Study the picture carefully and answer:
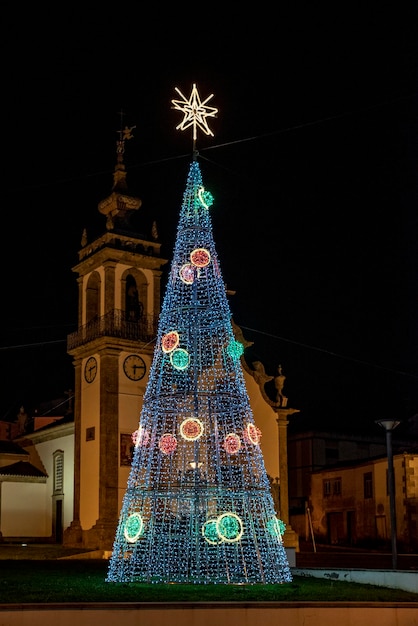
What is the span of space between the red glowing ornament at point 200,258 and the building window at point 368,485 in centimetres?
2686

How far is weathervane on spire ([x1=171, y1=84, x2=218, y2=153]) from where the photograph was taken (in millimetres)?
16172

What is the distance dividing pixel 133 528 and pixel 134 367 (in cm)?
1728

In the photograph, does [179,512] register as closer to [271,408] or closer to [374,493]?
[271,408]

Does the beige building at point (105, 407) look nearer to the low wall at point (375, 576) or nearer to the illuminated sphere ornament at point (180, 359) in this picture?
the low wall at point (375, 576)

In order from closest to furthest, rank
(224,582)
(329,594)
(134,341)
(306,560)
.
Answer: (329,594) < (224,582) < (306,560) < (134,341)

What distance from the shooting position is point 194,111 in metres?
16.2

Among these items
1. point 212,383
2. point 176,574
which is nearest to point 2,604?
point 176,574

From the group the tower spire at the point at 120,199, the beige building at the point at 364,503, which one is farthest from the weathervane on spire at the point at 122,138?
the beige building at the point at 364,503

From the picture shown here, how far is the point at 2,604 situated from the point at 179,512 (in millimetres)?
4699

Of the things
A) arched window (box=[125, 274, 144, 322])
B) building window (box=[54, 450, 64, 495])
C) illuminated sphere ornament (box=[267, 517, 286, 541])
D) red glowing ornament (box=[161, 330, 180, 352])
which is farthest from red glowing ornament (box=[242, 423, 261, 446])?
building window (box=[54, 450, 64, 495])

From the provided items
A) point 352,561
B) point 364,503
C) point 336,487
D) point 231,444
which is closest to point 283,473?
point 352,561

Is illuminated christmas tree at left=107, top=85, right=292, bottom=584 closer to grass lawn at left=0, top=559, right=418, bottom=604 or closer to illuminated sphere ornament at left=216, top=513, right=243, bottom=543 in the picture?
illuminated sphere ornament at left=216, top=513, right=243, bottom=543

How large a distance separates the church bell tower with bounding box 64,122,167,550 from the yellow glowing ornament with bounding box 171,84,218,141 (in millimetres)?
15381

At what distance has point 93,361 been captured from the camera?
31.7 meters
